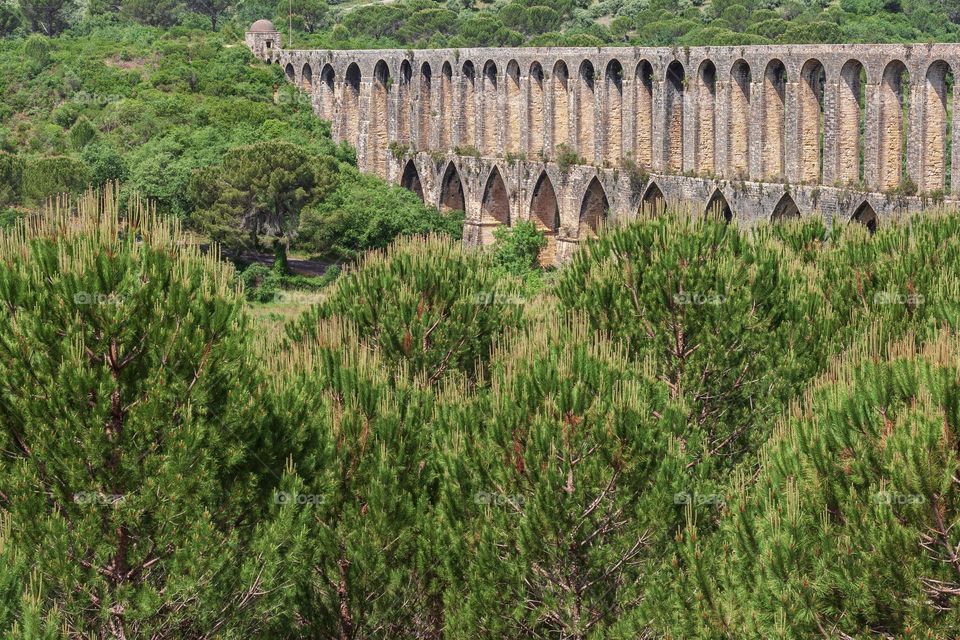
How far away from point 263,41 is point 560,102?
31803mm

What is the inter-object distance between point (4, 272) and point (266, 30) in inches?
3068

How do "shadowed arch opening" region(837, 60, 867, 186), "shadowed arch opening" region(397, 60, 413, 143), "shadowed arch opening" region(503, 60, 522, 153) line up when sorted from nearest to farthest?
"shadowed arch opening" region(837, 60, 867, 186), "shadowed arch opening" region(503, 60, 522, 153), "shadowed arch opening" region(397, 60, 413, 143)

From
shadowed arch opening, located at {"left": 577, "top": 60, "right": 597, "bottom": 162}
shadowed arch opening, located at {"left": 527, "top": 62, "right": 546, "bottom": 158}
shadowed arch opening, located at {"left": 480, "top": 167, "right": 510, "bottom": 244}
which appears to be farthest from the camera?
shadowed arch opening, located at {"left": 480, "top": 167, "right": 510, "bottom": 244}

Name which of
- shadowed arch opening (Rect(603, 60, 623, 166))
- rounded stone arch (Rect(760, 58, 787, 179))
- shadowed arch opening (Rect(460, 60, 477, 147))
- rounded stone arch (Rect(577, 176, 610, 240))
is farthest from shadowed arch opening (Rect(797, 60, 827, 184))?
shadowed arch opening (Rect(460, 60, 477, 147))

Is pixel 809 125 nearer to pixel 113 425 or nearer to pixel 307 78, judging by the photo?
pixel 113 425

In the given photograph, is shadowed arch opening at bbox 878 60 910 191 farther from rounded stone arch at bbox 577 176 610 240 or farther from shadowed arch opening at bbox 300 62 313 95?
shadowed arch opening at bbox 300 62 313 95

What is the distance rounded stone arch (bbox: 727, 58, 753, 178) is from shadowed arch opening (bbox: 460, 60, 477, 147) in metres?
18.8

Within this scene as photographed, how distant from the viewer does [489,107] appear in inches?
2702

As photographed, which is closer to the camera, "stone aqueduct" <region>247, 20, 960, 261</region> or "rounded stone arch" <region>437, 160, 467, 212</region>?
"stone aqueduct" <region>247, 20, 960, 261</region>

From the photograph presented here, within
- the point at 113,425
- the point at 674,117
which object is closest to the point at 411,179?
the point at 674,117

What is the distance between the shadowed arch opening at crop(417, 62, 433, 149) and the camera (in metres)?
72.9

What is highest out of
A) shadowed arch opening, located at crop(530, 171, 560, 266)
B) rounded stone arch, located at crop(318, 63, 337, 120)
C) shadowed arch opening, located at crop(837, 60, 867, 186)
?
rounded stone arch, located at crop(318, 63, 337, 120)

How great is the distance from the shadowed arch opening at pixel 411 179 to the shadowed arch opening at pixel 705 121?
21.6 meters

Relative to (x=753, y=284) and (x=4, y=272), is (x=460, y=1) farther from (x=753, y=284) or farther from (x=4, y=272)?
(x=4, y=272)
